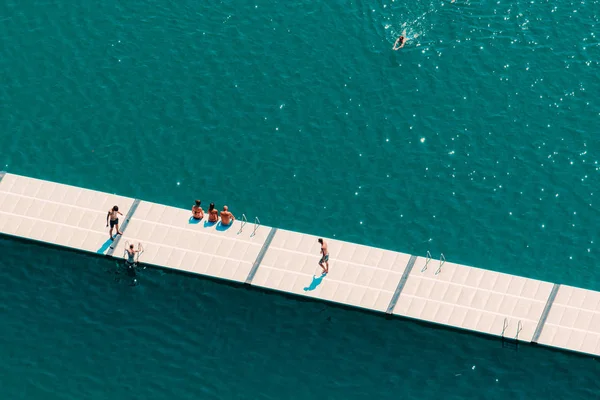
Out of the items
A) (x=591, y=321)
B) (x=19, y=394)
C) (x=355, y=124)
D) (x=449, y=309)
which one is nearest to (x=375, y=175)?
(x=355, y=124)

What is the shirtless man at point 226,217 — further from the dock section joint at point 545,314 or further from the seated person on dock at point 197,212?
the dock section joint at point 545,314

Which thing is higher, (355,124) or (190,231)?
(355,124)

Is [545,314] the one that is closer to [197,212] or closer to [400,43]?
[197,212]

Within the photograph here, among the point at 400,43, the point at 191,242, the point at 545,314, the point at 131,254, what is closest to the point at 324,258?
the point at 191,242

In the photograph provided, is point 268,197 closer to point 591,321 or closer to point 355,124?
point 355,124

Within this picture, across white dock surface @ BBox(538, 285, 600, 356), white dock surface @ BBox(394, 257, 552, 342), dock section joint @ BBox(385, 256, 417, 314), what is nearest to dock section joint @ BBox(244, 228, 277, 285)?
dock section joint @ BBox(385, 256, 417, 314)

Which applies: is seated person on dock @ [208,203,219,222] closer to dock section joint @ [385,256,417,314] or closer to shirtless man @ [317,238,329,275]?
shirtless man @ [317,238,329,275]
